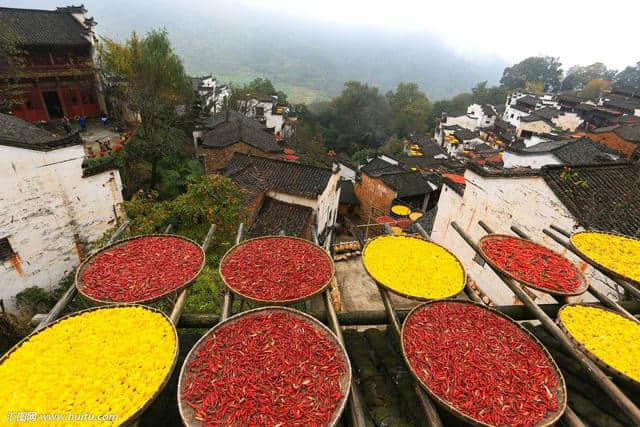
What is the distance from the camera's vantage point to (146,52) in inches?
805

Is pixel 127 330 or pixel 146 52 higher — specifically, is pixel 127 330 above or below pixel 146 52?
below

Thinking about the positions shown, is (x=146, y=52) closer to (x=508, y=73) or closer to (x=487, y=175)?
(x=487, y=175)

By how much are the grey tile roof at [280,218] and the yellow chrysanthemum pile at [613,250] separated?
1196 cm

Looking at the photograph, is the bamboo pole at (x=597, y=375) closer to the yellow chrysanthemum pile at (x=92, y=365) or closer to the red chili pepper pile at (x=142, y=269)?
the yellow chrysanthemum pile at (x=92, y=365)

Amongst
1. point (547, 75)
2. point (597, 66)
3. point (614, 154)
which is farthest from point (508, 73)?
point (614, 154)

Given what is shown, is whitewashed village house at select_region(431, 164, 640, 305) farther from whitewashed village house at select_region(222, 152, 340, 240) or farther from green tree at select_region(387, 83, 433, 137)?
green tree at select_region(387, 83, 433, 137)

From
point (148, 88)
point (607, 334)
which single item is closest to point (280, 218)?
point (148, 88)

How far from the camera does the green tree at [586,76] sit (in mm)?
83875

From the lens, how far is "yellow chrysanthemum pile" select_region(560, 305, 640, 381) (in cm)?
407

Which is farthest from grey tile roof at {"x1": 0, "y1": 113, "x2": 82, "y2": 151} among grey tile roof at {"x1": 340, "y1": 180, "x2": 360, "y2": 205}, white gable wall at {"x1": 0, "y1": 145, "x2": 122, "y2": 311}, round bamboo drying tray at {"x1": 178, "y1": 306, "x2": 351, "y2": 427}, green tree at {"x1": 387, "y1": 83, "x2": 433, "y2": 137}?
green tree at {"x1": 387, "y1": 83, "x2": 433, "y2": 137}

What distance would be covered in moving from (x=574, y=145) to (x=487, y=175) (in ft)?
52.5

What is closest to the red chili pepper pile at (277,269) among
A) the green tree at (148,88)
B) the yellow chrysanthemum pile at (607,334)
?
the yellow chrysanthemum pile at (607,334)

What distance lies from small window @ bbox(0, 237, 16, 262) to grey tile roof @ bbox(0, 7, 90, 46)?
16727 mm

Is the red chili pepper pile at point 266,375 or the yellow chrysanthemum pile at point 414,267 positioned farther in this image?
the yellow chrysanthemum pile at point 414,267
